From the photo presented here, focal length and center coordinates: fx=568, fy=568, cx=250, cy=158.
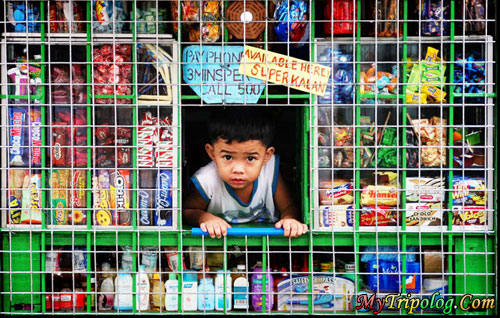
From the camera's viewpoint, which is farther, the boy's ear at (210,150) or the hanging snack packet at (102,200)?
the boy's ear at (210,150)

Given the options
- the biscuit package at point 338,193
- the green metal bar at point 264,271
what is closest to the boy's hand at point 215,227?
the green metal bar at point 264,271

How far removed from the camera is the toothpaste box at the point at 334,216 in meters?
3.95

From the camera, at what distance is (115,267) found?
403 centimetres

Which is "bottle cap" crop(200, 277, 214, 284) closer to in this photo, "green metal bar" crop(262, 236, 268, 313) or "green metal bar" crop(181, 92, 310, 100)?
"green metal bar" crop(262, 236, 268, 313)

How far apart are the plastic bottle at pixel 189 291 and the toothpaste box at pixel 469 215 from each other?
1.86 metres

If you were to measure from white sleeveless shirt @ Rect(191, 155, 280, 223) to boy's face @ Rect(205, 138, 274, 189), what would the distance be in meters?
0.07

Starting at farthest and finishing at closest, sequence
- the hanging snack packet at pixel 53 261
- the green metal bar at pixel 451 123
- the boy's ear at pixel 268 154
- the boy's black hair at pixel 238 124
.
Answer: the boy's ear at pixel 268 154, the boy's black hair at pixel 238 124, the hanging snack packet at pixel 53 261, the green metal bar at pixel 451 123

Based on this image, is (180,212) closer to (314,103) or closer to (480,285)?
(314,103)

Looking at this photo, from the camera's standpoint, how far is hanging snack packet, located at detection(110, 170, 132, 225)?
3.96 m

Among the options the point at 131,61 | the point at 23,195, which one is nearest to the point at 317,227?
the point at 131,61

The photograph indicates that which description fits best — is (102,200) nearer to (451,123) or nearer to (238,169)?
(238,169)

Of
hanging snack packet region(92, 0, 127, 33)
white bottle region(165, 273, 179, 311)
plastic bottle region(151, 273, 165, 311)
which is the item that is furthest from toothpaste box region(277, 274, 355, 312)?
hanging snack packet region(92, 0, 127, 33)

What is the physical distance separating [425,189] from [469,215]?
1.14 ft

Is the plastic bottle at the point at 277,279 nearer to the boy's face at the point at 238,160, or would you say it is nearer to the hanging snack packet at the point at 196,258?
the hanging snack packet at the point at 196,258
